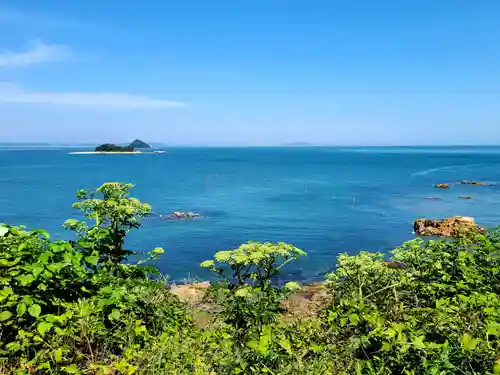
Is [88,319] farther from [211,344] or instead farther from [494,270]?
[494,270]

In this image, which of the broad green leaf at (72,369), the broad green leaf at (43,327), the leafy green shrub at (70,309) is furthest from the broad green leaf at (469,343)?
the broad green leaf at (43,327)

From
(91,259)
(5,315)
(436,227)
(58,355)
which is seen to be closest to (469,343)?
(58,355)

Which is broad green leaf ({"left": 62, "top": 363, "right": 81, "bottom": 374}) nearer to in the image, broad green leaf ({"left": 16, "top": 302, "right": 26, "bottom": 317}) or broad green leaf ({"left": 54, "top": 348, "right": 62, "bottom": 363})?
broad green leaf ({"left": 54, "top": 348, "right": 62, "bottom": 363})

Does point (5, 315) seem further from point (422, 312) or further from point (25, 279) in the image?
point (422, 312)

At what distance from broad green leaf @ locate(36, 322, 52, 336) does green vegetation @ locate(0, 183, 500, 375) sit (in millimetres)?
11

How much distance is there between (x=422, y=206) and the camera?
60906 millimetres

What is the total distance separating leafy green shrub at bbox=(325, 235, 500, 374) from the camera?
4.48 meters

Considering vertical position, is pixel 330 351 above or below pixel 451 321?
below

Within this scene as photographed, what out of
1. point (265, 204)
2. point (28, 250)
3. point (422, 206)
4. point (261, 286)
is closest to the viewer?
point (28, 250)

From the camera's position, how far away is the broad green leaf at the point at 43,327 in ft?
16.0

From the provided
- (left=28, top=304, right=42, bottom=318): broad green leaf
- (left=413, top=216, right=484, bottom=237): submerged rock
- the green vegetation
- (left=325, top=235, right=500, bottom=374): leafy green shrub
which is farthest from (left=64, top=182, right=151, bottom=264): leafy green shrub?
(left=413, top=216, right=484, bottom=237): submerged rock

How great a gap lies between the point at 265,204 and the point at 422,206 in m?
23.6

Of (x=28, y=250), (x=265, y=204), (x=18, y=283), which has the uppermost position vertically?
(x=28, y=250)

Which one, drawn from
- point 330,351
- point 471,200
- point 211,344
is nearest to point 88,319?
point 211,344
